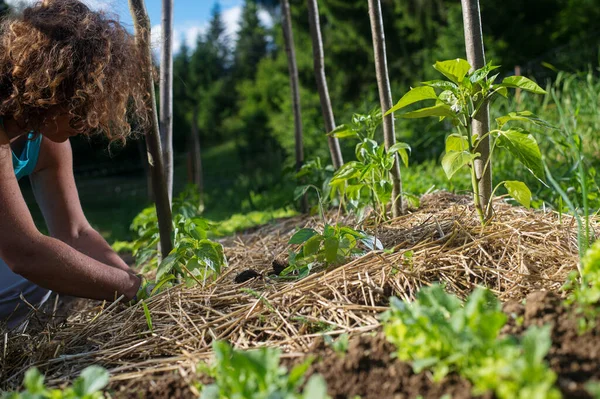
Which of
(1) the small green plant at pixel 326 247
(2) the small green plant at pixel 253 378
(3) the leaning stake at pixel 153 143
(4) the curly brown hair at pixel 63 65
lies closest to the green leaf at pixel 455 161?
(1) the small green plant at pixel 326 247

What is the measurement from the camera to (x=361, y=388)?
104 centimetres

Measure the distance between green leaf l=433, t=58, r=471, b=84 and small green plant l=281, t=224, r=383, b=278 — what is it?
57 centimetres

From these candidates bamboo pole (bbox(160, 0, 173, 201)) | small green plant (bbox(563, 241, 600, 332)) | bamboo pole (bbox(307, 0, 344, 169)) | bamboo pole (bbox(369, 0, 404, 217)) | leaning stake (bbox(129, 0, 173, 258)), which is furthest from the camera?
bamboo pole (bbox(307, 0, 344, 169))

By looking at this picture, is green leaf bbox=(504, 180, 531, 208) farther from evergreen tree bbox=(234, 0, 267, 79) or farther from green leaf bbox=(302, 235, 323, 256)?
evergreen tree bbox=(234, 0, 267, 79)

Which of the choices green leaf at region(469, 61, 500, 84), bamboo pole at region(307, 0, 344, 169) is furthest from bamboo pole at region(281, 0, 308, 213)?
green leaf at region(469, 61, 500, 84)

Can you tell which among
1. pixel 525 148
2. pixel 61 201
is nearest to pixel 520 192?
pixel 525 148

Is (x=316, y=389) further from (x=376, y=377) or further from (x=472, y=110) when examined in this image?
(x=472, y=110)

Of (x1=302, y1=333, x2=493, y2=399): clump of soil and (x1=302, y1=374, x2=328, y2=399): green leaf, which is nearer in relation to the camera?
(x1=302, y1=374, x2=328, y2=399): green leaf

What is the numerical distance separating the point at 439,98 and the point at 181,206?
1741 millimetres

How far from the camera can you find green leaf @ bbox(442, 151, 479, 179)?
5.48 feet

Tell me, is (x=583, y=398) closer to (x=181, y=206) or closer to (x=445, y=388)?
(x=445, y=388)

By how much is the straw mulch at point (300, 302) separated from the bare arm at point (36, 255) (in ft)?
0.40

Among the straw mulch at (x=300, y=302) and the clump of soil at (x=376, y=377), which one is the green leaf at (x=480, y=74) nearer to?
the straw mulch at (x=300, y=302)

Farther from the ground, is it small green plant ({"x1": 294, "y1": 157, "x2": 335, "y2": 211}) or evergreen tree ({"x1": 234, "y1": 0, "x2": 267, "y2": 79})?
evergreen tree ({"x1": 234, "y1": 0, "x2": 267, "y2": 79})
